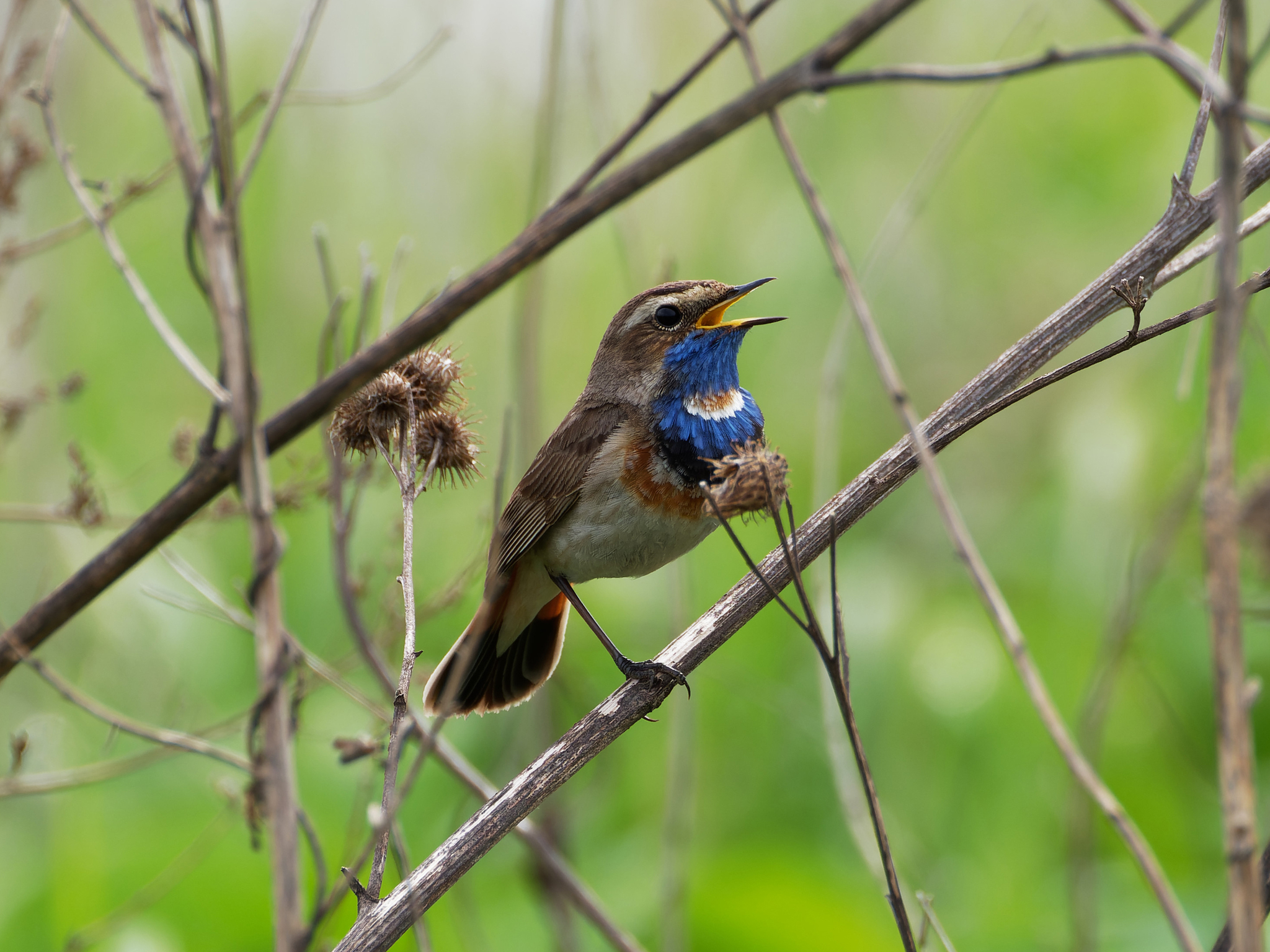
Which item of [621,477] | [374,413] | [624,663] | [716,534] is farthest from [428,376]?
[716,534]

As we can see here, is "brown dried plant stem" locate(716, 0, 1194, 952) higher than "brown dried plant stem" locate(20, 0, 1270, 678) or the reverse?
the reverse

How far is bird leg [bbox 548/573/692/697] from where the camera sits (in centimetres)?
229

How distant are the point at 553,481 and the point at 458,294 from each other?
5.70 ft

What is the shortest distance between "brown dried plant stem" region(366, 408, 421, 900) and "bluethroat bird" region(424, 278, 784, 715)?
2.25 feet

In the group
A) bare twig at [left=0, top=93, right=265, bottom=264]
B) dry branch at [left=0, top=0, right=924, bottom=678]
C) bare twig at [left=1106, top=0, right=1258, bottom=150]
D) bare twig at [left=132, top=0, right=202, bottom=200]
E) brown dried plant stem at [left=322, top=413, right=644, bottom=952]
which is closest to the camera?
bare twig at [left=1106, top=0, right=1258, bottom=150]

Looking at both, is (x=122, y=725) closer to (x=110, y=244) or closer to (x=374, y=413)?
(x=374, y=413)

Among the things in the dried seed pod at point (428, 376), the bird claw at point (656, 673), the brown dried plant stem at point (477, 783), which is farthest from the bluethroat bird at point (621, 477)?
the dried seed pod at point (428, 376)

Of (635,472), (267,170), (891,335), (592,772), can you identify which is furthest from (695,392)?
(267,170)

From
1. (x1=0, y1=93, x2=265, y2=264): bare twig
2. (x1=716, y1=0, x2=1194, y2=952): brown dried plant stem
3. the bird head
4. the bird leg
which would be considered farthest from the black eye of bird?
(x1=716, y1=0, x2=1194, y2=952): brown dried plant stem

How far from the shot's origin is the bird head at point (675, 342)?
2797 millimetres

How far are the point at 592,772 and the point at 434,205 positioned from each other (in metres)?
2.82

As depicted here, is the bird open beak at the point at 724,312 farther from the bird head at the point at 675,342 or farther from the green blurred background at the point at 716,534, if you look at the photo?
the green blurred background at the point at 716,534

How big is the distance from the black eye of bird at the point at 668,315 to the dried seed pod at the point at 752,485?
47.3 inches

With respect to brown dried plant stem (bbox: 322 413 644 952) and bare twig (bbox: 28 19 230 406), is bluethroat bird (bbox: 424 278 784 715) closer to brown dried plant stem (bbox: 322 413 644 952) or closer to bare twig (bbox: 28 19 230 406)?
brown dried plant stem (bbox: 322 413 644 952)
